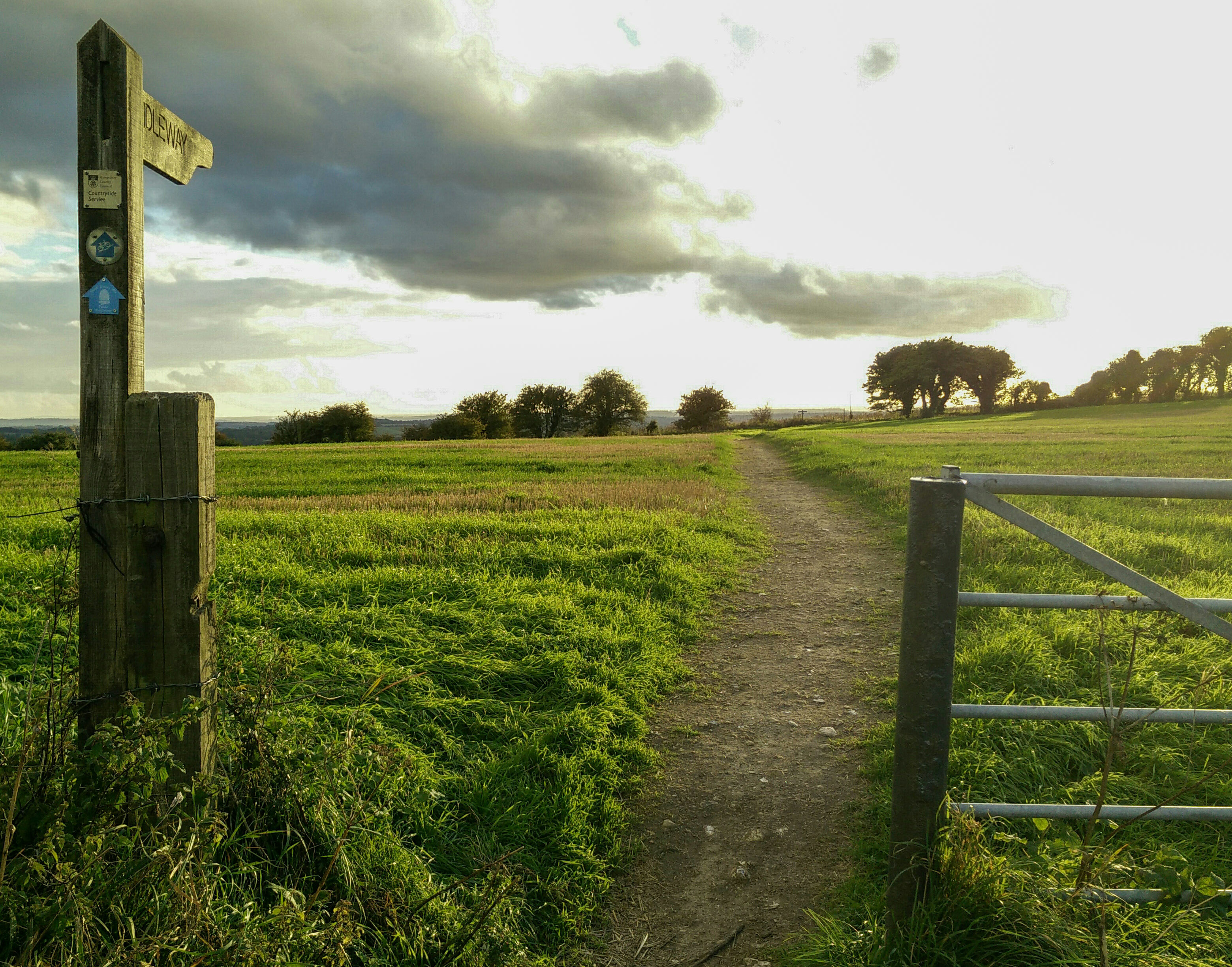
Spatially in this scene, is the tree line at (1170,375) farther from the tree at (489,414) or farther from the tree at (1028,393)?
the tree at (489,414)

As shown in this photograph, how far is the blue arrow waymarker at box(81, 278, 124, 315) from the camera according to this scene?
9.07 ft

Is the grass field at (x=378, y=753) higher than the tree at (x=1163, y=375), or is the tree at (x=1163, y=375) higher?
the tree at (x=1163, y=375)

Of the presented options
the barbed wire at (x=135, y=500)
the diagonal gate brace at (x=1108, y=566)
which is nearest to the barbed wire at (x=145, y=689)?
the barbed wire at (x=135, y=500)

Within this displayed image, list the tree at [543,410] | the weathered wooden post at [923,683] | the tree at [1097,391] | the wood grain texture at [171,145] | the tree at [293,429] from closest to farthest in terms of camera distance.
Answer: the weathered wooden post at [923,683]
the wood grain texture at [171,145]
the tree at [293,429]
the tree at [1097,391]
the tree at [543,410]

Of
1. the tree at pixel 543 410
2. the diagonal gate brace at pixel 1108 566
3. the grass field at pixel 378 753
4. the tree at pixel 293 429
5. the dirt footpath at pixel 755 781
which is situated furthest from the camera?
the tree at pixel 543 410

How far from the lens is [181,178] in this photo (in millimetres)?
3227

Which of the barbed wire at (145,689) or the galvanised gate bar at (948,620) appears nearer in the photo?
the galvanised gate bar at (948,620)

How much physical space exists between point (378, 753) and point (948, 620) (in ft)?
8.25

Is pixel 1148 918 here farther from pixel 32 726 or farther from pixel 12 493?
pixel 12 493

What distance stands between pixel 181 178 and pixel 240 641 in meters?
3.38

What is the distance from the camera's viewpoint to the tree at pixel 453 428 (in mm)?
80188

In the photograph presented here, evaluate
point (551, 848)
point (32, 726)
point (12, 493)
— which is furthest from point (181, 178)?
point (12, 493)

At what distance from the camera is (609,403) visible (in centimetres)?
11088

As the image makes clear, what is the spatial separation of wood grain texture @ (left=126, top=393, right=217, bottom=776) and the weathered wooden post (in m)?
2.70
